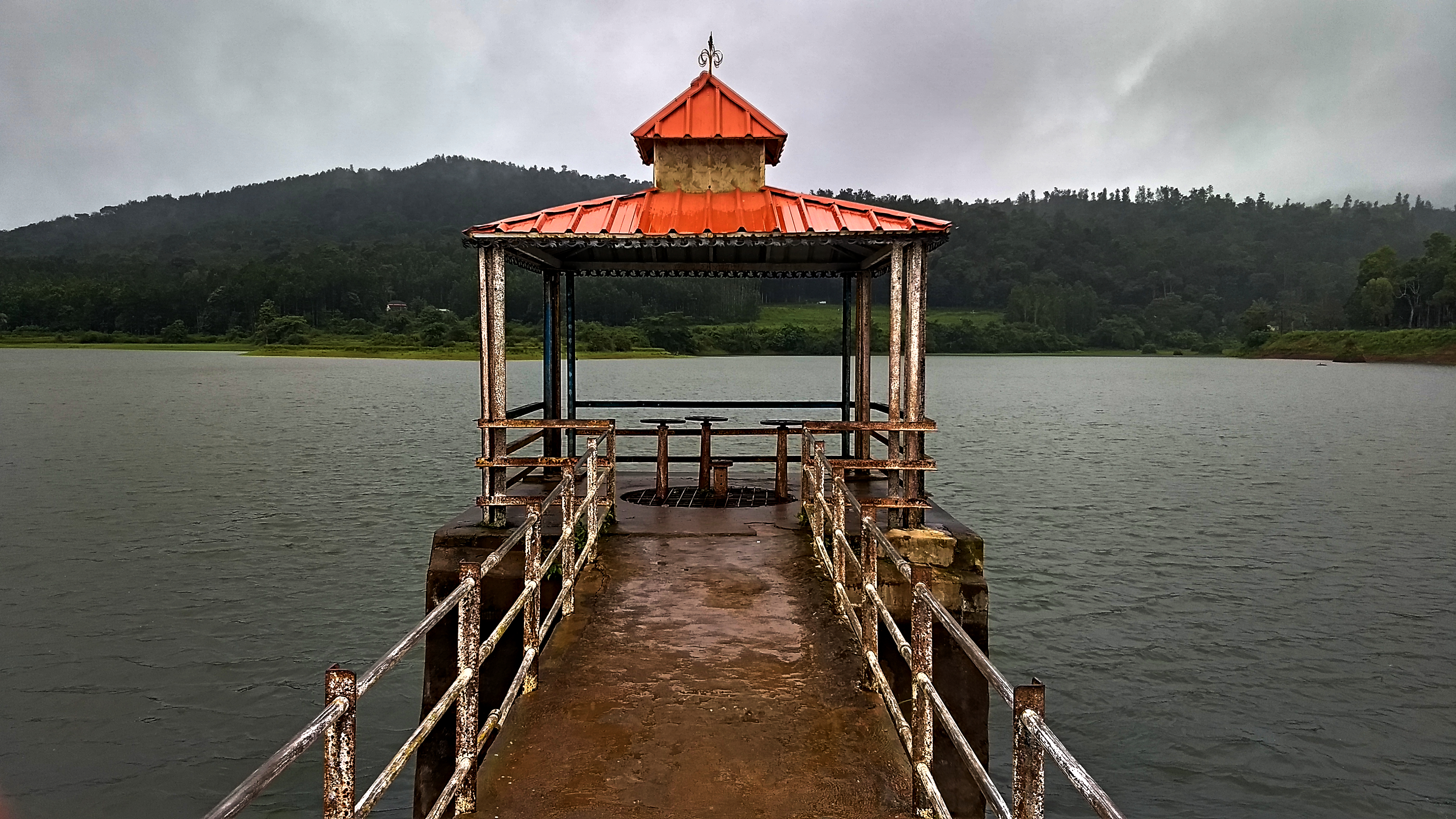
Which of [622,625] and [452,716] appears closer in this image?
[622,625]

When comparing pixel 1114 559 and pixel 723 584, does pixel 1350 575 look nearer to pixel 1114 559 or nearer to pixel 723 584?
pixel 1114 559

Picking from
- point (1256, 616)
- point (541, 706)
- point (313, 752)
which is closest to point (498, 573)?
point (541, 706)

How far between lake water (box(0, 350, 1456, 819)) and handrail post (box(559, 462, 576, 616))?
148 inches

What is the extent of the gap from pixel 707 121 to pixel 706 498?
4505 mm

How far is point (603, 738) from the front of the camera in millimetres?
5227

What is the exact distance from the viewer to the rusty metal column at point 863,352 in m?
12.8

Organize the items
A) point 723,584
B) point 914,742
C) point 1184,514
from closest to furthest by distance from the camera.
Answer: point 914,742 < point 723,584 < point 1184,514

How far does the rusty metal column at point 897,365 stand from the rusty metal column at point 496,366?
147 inches

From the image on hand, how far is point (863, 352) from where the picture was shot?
13.0 m

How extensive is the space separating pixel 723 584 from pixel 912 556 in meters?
1.67

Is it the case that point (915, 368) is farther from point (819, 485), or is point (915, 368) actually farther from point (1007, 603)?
point (1007, 603)

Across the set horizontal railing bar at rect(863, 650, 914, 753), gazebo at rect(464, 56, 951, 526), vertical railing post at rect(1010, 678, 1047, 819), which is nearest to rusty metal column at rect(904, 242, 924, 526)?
gazebo at rect(464, 56, 951, 526)

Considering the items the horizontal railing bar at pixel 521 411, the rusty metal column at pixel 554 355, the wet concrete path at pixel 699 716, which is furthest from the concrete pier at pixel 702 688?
the rusty metal column at pixel 554 355

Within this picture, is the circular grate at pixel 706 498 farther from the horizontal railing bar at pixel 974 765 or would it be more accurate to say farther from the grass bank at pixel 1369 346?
the grass bank at pixel 1369 346
